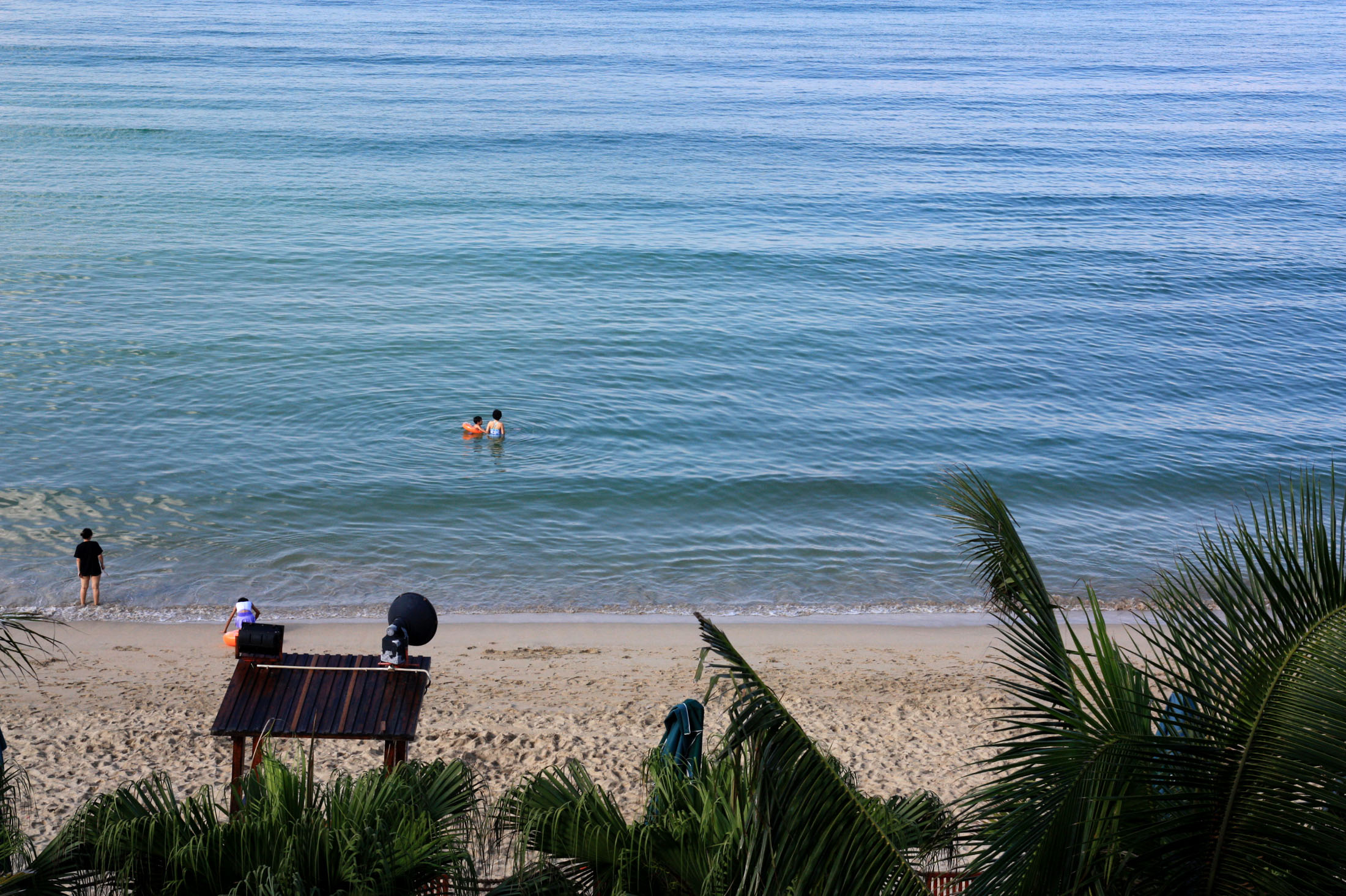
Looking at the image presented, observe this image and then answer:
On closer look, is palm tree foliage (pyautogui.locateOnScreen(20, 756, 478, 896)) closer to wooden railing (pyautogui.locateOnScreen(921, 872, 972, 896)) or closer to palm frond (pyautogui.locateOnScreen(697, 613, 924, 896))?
palm frond (pyautogui.locateOnScreen(697, 613, 924, 896))

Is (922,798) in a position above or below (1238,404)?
below

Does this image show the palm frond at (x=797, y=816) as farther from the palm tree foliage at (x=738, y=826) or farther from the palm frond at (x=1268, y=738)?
the palm frond at (x=1268, y=738)

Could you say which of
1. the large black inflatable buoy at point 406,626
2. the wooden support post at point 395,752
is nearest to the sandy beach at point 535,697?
the wooden support post at point 395,752

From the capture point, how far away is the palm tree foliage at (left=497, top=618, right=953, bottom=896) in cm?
403

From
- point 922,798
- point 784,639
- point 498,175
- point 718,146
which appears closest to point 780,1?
point 718,146

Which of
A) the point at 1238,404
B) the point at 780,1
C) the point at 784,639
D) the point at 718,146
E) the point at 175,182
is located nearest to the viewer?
the point at 784,639

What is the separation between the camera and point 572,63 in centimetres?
6894

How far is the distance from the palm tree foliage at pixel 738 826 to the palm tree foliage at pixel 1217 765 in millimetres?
593

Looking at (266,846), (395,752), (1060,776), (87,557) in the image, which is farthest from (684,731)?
(87,557)

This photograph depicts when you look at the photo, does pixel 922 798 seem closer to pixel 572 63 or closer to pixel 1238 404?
pixel 1238 404

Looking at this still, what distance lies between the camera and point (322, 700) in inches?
291

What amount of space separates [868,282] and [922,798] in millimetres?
28837

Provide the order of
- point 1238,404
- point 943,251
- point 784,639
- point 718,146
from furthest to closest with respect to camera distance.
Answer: point 718,146
point 943,251
point 1238,404
point 784,639

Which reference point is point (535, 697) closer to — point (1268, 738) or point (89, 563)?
point (89, 563)
